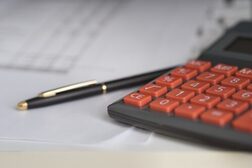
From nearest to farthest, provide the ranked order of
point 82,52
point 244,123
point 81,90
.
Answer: point 244,123
point 81,90
point 82,52

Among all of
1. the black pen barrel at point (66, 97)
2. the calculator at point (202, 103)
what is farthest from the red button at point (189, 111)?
the black pen barrel at point (66, 97)

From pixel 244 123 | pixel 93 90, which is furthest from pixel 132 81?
pixel 244 123

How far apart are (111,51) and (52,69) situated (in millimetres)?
82

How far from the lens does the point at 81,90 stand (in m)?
0.39

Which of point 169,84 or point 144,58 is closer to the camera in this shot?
point 169,84

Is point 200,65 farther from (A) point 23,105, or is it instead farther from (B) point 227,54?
(A) point 23,105

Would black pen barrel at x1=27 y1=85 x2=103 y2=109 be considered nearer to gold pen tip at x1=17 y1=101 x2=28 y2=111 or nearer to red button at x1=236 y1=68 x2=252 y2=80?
gold pen tip at x1=17 y1=101 x2=28 y2=111

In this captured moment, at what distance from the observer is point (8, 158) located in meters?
0.32

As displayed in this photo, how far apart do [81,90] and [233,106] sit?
0.14m

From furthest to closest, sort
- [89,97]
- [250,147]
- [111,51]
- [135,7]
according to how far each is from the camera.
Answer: [135,7], [111,51], [89,97], [250,147]

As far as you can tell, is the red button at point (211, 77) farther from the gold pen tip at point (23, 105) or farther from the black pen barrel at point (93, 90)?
the gold pen tip at point (23, 105)

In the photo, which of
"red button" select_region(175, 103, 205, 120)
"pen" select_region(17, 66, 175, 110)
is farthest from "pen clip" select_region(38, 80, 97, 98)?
"red button" select_region(175, 103, 205, 120)

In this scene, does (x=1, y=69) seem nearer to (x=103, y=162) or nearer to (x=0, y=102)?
(x=0, y=102)

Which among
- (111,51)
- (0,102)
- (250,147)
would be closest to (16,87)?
(0,102)
